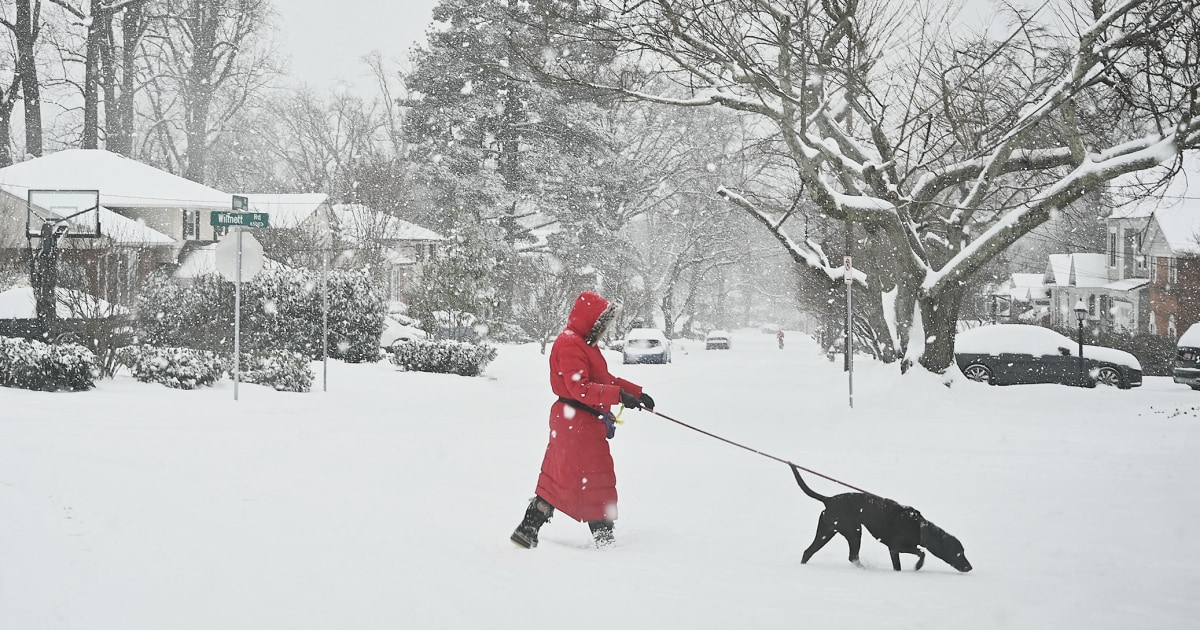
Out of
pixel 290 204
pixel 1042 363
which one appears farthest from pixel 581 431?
pixel 290 204

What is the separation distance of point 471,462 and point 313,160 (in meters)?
54.5

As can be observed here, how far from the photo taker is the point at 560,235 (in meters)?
47.1

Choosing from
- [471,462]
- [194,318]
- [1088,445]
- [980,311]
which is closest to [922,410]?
[1088,445]

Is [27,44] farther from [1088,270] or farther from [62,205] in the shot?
[1088,270]

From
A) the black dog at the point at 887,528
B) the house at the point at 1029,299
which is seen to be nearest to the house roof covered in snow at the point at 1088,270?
the house at the point at 1029,299

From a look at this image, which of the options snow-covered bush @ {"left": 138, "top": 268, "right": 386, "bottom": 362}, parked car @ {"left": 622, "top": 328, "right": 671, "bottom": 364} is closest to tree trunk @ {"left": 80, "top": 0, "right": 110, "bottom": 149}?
snow-covered bush @ {"left": 138, "top": 268, "right": 386, "bottom": 362}

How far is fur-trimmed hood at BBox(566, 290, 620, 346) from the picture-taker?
6652mm

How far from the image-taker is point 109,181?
133 ft

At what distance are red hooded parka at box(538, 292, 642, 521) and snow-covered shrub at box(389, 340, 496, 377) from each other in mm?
18520

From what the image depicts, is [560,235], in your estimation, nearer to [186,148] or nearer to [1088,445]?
[186,148]

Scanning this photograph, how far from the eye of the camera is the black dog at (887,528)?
605cm

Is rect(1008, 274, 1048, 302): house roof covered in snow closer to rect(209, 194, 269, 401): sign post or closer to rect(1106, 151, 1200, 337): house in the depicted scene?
rect(1106, 151, 1200, 337): house

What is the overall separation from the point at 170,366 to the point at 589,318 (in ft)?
36.5

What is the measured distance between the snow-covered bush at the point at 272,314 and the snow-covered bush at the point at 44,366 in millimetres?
6554
